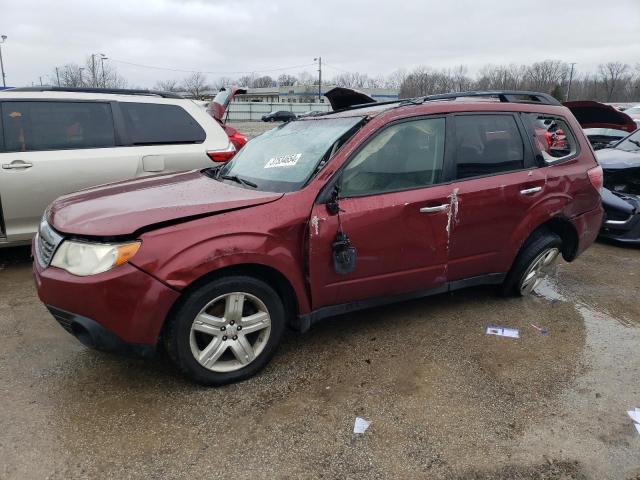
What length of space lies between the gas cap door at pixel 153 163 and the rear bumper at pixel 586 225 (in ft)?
13.1

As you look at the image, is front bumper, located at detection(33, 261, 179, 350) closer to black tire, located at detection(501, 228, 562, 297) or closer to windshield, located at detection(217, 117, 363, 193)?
windshield, located at detection(217, 117, 363, 193)

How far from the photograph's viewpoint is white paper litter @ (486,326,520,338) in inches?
145

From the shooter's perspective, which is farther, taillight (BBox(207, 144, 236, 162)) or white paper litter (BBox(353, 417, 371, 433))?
taillight (BBox(207, 144, 236, 162))

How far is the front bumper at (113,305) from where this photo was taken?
2520 millimetres

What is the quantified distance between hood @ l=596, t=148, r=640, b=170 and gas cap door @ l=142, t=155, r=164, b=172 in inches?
213

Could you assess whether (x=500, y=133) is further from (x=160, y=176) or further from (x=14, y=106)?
(x=14, y=106)

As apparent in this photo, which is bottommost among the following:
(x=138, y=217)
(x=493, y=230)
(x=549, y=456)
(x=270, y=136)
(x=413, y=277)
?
(x=549, y=456)

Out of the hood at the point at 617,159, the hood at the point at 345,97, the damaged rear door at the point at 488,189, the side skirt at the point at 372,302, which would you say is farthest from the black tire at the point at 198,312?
the hood at the point at 617,159

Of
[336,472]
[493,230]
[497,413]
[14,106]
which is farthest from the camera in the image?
[14,106]

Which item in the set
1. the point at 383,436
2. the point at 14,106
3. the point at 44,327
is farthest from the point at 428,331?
the point at 14,106

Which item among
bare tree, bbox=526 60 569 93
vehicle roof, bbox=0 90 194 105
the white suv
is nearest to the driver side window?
the white suv

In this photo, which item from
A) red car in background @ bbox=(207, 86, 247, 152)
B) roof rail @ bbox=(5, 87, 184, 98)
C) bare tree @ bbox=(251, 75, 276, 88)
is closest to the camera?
roof rail @ bbox=(5, 87, 184, 98)

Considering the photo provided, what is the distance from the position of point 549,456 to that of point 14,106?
5.16m

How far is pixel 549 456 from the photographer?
2.41 m
